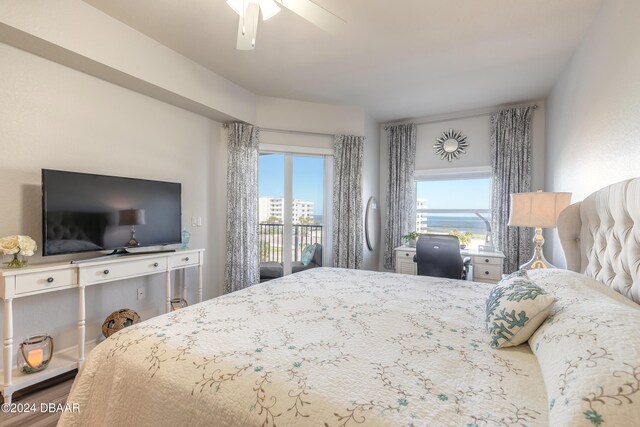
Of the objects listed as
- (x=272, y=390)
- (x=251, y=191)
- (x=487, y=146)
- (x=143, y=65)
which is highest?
(x=143, y=65)

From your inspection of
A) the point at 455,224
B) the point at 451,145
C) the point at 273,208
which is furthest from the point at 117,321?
the point at 451,145

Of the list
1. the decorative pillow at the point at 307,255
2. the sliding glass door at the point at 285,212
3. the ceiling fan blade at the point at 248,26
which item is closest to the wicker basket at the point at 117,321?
the sliding glass door at the point at 285,212

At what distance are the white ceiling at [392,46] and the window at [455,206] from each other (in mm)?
1174

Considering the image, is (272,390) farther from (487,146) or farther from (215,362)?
(487,146)

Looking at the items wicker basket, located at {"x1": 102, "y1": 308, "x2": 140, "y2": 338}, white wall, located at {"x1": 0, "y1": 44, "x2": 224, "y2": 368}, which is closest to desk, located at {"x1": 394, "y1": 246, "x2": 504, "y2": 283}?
white wall, located at {"x1": 0, "y1": 44, "x2": 224, "y2": 368}

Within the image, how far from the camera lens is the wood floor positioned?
168cm

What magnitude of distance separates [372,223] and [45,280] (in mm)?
3602

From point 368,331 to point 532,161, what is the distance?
12.0ft

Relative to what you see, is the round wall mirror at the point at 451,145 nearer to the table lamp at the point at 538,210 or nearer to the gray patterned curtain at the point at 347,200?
the gray patterned curtain at the point at 347,200

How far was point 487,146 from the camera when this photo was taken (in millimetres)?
4020

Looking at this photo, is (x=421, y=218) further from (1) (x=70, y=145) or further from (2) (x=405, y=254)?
(1) (x=70, y=145)

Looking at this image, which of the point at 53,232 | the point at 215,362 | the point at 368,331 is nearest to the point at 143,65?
the point at 53,232

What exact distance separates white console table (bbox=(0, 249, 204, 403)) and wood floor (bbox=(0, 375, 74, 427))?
0.29 ft

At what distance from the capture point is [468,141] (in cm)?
414
